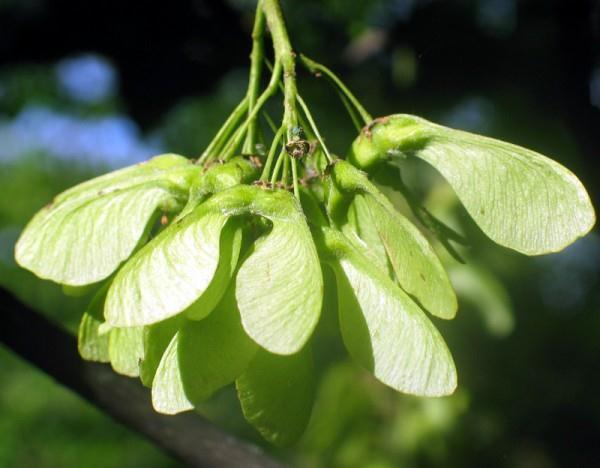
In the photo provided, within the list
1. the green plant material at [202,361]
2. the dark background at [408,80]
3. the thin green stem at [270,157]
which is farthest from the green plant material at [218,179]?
the dark background at [408,80]

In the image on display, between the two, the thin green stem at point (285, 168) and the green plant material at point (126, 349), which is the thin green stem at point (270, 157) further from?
the green plant material at point (126, 349)

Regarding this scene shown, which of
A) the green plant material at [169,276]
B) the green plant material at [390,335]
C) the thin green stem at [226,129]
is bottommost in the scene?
the green plant material at [390,335]

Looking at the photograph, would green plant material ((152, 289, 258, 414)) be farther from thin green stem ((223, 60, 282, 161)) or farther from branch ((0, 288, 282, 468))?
branch ((0, 288, 282, 468))

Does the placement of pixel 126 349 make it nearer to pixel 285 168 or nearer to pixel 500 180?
pixel 285 168

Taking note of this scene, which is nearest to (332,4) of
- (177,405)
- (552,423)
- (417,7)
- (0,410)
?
(417,7)

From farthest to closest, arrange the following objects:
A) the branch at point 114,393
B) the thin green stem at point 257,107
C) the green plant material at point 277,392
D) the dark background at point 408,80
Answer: the dark background at point 408,80, the branch at point 114,393, the thin green stem at point 257,107, the green plant material at point 277,392

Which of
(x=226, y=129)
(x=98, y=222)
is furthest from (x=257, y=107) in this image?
(x=98, y=222)

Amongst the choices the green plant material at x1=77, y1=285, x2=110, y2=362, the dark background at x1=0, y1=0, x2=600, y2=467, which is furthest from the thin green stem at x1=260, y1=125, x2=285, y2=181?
the dark background at x1=0, y1=0, x2=600, y2=467

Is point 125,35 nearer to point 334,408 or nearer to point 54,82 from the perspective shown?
point 334,408
